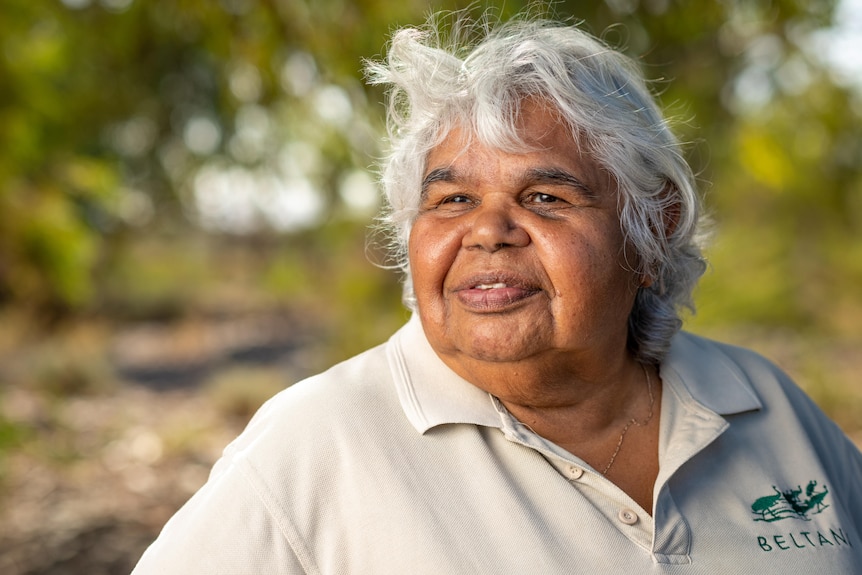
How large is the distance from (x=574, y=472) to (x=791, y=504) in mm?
517

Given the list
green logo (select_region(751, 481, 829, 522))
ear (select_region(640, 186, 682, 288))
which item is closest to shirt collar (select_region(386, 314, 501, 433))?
ear (select_region(640, 186, 682, 288))

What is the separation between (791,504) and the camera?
181cm

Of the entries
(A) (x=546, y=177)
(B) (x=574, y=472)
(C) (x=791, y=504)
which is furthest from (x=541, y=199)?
(C) (x=791, y=504)

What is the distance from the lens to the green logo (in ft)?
5.83

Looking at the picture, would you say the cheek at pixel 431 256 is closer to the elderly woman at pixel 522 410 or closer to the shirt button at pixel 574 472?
the elderly woman at pixel 522 410

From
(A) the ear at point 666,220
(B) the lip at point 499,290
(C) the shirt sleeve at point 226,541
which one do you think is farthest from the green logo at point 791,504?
(C) the shirt sleeve at point 226,541

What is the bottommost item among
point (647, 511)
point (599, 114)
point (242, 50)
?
point (647, 511)

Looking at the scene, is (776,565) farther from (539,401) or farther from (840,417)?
(840,417)

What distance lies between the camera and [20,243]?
18.3 feet

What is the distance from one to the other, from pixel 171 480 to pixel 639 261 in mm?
4544

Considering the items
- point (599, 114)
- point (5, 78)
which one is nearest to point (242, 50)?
point (5, 78)

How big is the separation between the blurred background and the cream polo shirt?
0.62 metres

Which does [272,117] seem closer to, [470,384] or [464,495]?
[470,384]

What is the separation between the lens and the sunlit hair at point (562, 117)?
1.71 m
